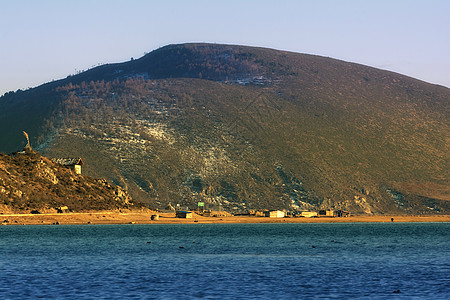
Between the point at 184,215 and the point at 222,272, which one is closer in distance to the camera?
the point at 222,272

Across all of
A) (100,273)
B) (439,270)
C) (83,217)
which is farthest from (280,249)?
(83,217)

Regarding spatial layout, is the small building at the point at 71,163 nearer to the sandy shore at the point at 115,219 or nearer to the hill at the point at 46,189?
the hill at the point at 46,189

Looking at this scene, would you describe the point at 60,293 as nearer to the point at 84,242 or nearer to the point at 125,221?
the point at 84,242

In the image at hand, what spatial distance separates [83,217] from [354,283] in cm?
11226

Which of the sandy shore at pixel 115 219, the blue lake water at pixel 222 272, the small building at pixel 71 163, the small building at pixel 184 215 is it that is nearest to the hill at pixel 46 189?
the sandy shore at pixel 115 219

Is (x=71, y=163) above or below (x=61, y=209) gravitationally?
above

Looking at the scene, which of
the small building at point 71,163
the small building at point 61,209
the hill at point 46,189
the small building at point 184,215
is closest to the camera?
the hill at point 46,189

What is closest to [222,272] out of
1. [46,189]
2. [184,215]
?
[46,189]

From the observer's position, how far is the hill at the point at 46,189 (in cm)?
14838

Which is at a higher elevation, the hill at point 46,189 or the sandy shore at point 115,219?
the hill at point 46,189

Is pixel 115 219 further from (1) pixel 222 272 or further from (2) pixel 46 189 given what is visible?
(1) pixel 222 272

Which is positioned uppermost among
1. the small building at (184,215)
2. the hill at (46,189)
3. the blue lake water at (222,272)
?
the hill at (46,189)

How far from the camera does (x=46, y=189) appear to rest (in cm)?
15675

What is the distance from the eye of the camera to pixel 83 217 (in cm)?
15388
